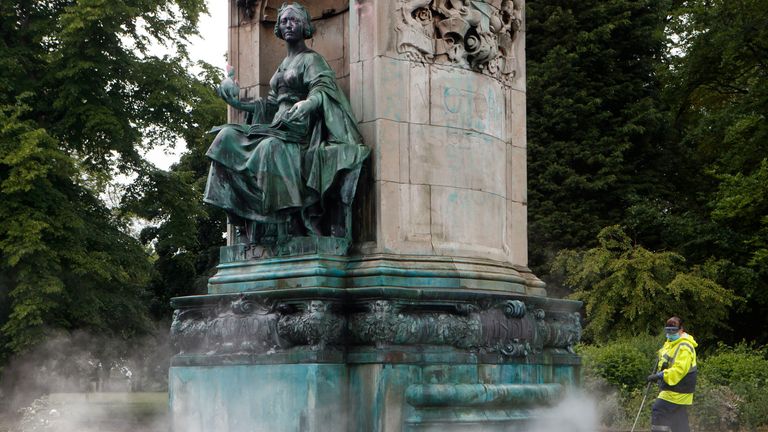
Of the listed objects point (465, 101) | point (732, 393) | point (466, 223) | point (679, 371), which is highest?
point (465, 101)

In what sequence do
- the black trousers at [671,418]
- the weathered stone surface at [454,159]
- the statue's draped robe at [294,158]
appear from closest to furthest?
the statue's draped robe at [294,158] → the weathered stone surface at [454,159] → the black trousers at [671,418]

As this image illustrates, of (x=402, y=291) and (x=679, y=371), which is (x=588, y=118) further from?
(x=402, y=291)

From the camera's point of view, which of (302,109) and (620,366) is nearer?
(302,109)

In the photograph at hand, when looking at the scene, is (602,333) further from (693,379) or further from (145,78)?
(693,379)

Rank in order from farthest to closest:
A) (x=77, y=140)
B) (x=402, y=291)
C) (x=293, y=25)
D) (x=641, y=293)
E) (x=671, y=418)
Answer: (x=77, y=140)
(x=641, y=293)
(x=671, y=418)
(x=293, y=25)
(x=402, y=291)

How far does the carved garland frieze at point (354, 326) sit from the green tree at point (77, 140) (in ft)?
53.6

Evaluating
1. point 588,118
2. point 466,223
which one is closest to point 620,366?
point 466,223

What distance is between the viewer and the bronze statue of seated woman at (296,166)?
1184 cm

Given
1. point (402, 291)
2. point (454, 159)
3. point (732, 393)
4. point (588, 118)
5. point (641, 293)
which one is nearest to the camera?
point (402, 291)

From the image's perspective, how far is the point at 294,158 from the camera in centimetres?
1194

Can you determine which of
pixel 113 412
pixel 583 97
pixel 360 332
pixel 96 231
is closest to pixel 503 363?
pixel 360 332

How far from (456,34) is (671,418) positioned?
5.42m

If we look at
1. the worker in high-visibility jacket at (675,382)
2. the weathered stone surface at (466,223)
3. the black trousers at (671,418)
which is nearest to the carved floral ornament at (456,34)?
the weathered stone surface at (466,223)

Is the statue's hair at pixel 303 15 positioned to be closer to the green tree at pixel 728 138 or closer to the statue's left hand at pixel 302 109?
the statue's left hand at pixel 302 109
